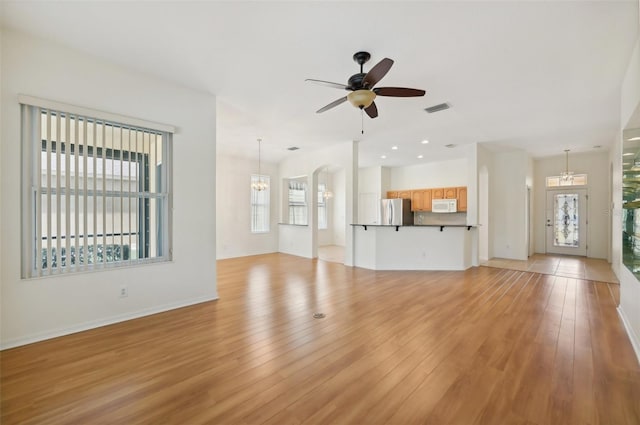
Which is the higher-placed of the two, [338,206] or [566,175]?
[566,175]

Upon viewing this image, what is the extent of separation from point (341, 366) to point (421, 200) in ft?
25.1

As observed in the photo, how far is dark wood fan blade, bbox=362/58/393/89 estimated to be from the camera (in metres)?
2.42

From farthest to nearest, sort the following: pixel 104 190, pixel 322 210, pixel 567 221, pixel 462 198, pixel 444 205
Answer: pixel 322 210 < pixel 444 205 < pixel 462 198 < pixel 567 221 < pixel 104 190

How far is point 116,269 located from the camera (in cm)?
317

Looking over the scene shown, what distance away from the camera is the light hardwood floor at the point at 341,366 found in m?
1.77

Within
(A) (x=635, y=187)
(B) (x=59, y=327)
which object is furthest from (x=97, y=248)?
(A) (x=635, y=187)

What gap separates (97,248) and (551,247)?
10681mm

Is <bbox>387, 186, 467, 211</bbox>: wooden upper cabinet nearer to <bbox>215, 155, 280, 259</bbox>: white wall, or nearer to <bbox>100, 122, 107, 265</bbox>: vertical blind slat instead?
<bbox>215, 155, 280, 259</bbox>: white wall

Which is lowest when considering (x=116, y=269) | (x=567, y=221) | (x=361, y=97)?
(x=116, y=269)

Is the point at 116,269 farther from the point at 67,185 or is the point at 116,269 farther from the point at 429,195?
the point at 429,195

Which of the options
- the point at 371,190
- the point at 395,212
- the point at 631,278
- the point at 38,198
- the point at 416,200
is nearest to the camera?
the point at 38,198

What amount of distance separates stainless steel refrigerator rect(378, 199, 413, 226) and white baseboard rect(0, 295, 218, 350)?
641cm

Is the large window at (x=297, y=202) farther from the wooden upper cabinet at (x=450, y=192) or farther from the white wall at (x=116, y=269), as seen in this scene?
the white wall at (x=116, y=269)

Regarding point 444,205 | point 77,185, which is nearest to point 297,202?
point 444,205
